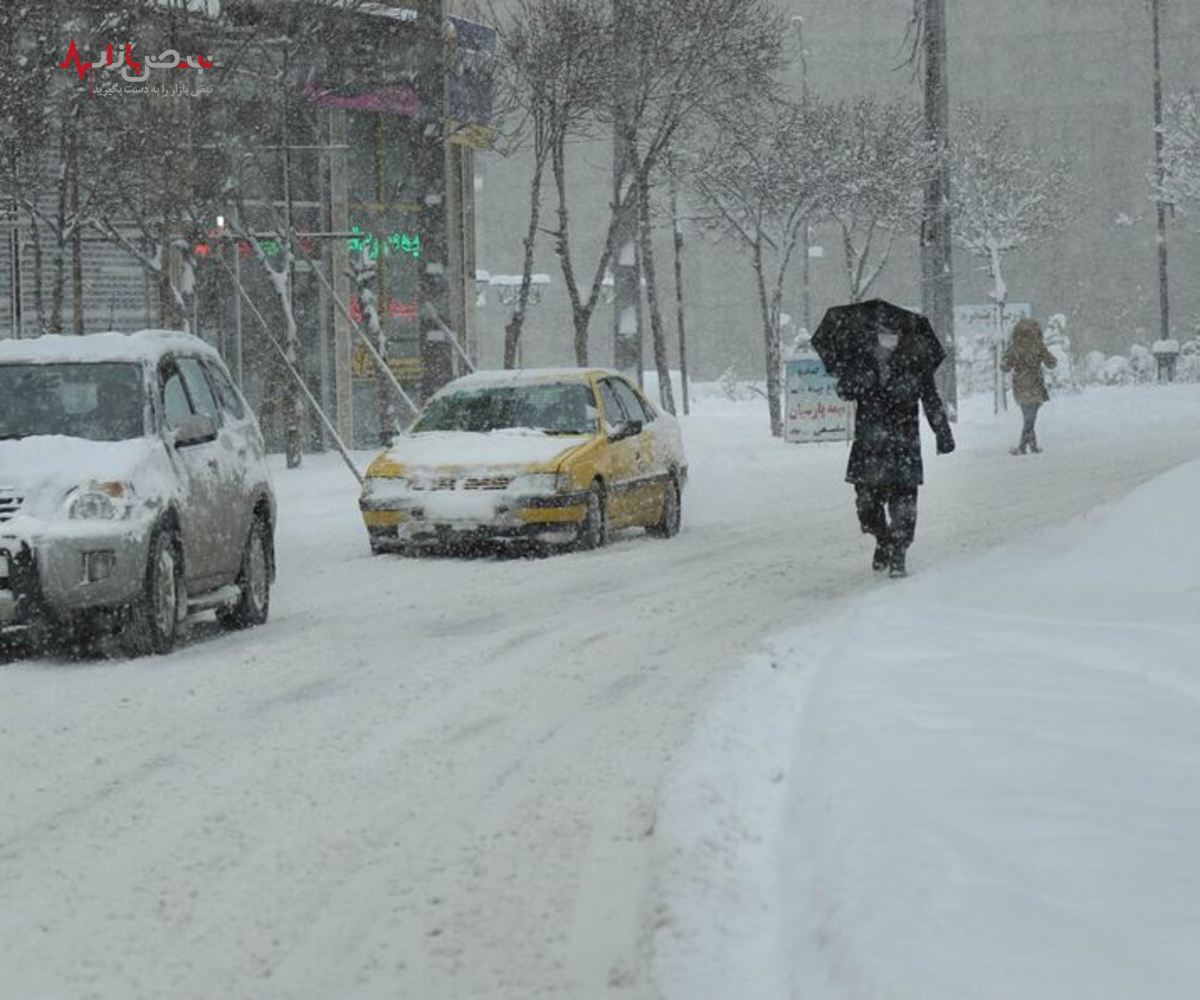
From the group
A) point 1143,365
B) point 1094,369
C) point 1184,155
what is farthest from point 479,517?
point 1184,155

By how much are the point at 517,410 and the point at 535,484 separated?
4.78 feet

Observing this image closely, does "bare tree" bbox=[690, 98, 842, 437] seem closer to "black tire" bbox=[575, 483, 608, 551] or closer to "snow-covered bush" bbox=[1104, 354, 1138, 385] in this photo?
"snow-covered bush" bbox=[1104, 354, 1138, 385]

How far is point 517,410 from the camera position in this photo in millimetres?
16219

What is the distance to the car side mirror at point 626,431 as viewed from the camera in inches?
626

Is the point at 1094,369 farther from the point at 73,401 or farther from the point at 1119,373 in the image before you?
the point at 73,401

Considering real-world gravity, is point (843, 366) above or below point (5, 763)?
above

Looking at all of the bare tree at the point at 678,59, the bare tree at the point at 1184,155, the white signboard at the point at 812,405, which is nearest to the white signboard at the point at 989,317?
the white signboard at the point at 812,405

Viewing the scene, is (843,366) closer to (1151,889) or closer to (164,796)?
(164,796)

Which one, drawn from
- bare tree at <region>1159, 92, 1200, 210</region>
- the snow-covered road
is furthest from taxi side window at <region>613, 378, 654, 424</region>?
bare tree at <region>1159, 92, 1200, 210</region>

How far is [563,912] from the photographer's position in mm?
5055

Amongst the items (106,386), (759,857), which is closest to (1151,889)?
(759,857)

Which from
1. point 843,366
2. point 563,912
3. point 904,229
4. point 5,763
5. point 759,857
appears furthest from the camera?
point 904,229

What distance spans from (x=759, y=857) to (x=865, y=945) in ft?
4.31

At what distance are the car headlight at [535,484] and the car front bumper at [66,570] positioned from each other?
539 centimetres
